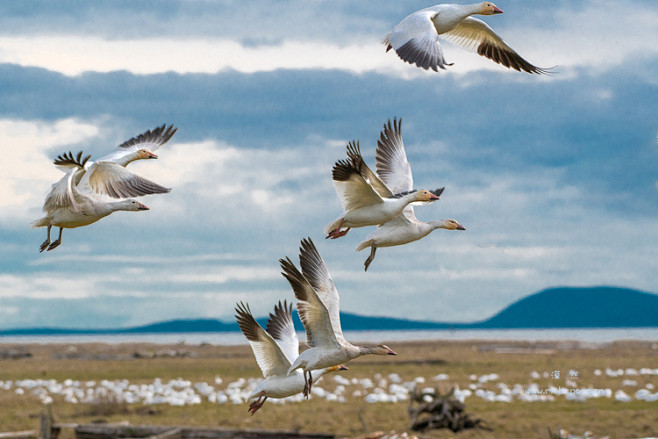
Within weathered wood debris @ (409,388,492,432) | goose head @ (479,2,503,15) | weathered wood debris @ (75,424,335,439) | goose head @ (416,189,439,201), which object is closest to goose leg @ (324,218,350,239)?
goose head @ (416,189,439,201)

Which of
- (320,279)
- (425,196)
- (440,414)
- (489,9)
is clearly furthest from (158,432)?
(320,279)

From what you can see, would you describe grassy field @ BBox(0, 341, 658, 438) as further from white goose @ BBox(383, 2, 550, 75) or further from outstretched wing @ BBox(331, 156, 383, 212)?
outstretched wing @ BBox(331, 156, 383, 212)

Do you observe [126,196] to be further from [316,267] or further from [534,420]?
[534,420]

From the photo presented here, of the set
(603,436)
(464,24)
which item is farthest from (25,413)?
(464,24)

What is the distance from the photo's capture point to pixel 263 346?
7.83 m

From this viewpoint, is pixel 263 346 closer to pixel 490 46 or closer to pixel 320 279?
pixel 320 279

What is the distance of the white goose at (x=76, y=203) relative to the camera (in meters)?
7.65

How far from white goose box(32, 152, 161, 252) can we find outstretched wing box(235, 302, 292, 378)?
4.42ft

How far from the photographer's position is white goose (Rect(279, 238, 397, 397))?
6.40 meters

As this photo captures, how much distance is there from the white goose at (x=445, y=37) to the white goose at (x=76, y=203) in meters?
2.79

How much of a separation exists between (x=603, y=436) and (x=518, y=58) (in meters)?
27.6

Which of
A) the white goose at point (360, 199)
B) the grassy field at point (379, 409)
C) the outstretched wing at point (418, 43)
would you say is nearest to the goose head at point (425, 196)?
the white goose at point (360, 199)

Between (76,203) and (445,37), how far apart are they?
5.77 m

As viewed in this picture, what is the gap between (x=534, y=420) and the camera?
3806cm
